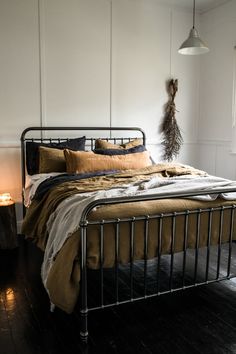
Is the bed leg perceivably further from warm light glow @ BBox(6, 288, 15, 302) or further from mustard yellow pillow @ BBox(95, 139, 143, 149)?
mustard yellow pillow @ BBox(95, 139, 143, 149)

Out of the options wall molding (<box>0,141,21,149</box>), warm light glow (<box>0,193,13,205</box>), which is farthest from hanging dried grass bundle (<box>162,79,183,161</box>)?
warm light glow (<box>0,193,13,205</box>)

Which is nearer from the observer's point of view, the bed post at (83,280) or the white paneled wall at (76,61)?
the bed post at (83,280)

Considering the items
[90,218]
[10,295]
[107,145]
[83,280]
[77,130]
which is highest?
[77,130]

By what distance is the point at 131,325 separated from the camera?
204 cm

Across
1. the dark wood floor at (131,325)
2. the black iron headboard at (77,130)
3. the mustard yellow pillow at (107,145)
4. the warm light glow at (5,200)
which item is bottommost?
the dark wood floor at (131,325)

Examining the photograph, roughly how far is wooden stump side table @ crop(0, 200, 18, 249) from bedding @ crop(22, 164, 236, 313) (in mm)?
462

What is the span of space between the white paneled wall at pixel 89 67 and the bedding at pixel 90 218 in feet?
4.21

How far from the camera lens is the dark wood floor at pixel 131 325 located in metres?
1.83

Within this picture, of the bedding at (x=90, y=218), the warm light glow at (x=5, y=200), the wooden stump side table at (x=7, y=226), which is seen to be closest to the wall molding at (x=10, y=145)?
the warm light glow at (x=5, y=200)

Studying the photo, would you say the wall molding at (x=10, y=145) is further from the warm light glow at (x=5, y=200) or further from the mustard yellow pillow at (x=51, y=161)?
the warm light glow at (x=5, y=200)

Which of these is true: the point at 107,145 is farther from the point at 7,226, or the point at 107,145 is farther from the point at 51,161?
the point at 7,226

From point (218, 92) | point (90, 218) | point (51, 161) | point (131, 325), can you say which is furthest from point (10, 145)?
point (218, 92)

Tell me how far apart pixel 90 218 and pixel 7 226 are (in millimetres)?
1672

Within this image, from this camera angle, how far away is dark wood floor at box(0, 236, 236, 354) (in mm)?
1835
